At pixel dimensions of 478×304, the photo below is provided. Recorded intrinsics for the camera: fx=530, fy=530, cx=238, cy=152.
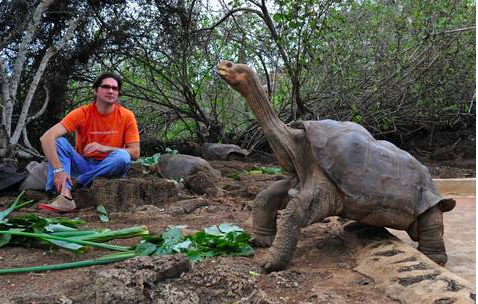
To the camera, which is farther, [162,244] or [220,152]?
[220,152]

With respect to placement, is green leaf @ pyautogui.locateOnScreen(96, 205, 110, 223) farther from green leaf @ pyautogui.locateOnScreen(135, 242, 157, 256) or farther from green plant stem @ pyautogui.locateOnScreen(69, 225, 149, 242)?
green leaf @ pyautogui.locateOnScreen(135, 242, 157, 256)

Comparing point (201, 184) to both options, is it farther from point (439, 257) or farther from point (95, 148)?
point (439, 257)

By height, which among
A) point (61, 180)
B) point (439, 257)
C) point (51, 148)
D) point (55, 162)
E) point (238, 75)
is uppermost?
point (238, 75)

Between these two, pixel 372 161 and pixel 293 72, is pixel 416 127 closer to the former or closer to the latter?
pixel 293 72

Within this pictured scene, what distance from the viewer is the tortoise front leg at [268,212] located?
2.90m

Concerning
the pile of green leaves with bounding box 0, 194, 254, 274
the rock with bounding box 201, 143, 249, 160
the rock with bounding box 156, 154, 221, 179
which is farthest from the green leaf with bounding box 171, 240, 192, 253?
the rock with bounding box 201, 143, 249, 160

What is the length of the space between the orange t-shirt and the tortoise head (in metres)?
1.74

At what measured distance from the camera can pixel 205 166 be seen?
5.30 meters

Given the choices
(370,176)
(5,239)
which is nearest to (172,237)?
(5,239)

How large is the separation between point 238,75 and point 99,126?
181 centimetres

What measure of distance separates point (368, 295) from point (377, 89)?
537cm

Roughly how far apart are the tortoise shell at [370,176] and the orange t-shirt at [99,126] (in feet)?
6.19

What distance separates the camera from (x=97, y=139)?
4133 mm

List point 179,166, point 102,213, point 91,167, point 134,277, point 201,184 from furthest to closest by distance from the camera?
point 179,166 → point 201,184 → point 91,167 → point 102,213 → point 134,277
